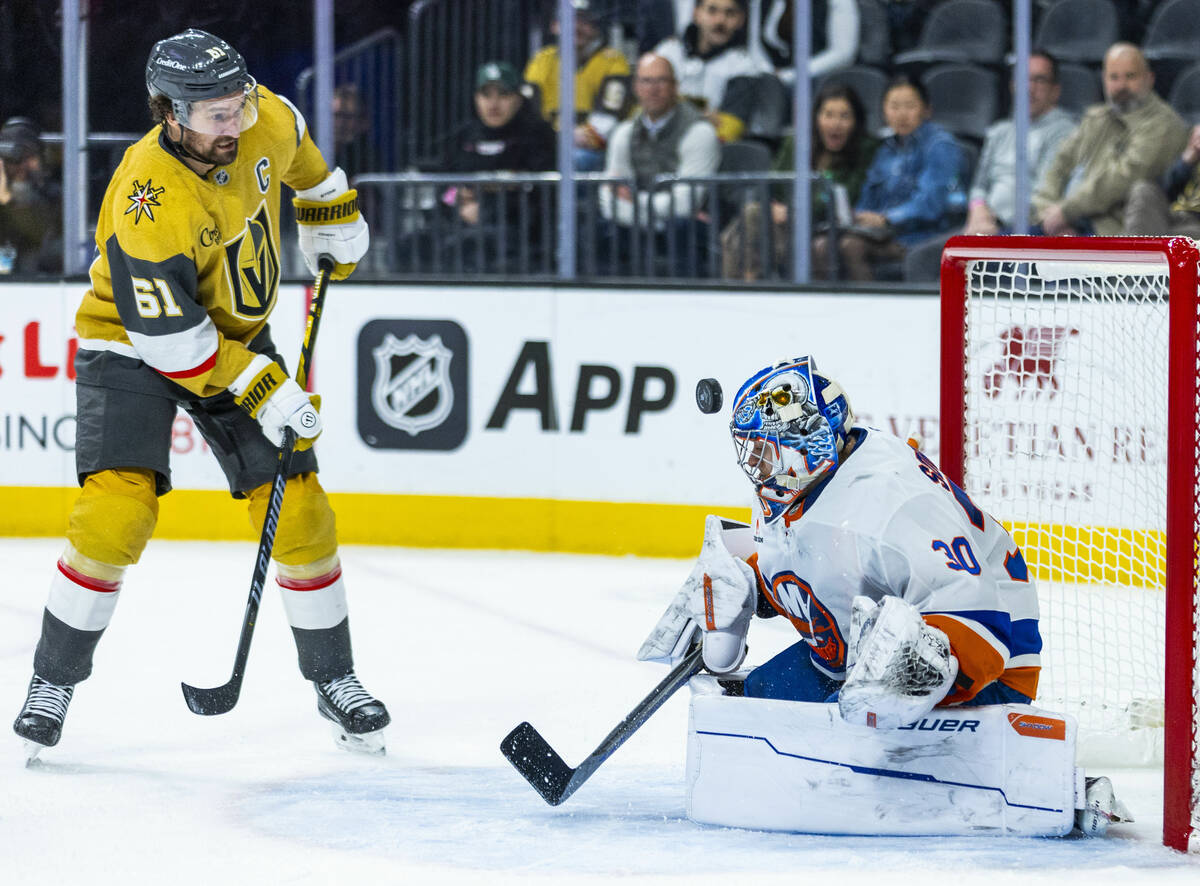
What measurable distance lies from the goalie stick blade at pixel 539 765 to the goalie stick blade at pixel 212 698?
561mm

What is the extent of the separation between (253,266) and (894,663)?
133cm

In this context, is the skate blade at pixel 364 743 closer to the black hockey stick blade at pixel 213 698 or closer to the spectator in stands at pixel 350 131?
the black hockey stick blade at pixel 213 698

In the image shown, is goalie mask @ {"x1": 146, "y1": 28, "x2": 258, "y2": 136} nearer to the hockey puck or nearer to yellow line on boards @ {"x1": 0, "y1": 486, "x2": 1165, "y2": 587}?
the hockey puck

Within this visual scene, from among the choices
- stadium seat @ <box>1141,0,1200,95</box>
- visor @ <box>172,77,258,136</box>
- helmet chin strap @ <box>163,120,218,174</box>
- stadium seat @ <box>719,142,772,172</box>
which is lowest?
helmet chin strap @ <box>163,120,218,174</box>

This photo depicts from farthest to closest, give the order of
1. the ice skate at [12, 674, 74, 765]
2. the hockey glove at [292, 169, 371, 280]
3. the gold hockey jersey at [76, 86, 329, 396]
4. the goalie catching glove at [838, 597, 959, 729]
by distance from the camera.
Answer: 1. the hockey glove at [292, 169, 371, 280]
2. the ice skate at [12, 674, 74, 765]
3. the gold hockey jersey at [76, 86, 329, 396]
4. the goalie catching glove at [838, 597, 959, 729]

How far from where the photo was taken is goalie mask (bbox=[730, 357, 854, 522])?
2328 millimetres

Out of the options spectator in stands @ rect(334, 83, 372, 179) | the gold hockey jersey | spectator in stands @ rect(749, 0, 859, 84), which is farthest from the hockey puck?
spectator in stands @ rect(334, 83, 372, 179)

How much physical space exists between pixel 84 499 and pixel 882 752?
1.36 metres

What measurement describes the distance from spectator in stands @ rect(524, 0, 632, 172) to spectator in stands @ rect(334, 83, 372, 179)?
567mm

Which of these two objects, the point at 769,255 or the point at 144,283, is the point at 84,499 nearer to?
the point at 144,283

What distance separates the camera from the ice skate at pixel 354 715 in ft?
9.69

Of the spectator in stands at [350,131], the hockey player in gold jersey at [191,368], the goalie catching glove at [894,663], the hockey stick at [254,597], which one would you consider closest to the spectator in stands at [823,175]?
the spectator in stands at [350,131]

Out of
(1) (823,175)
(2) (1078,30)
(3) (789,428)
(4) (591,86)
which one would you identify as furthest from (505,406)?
(3) (789,428)

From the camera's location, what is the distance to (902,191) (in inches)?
198
